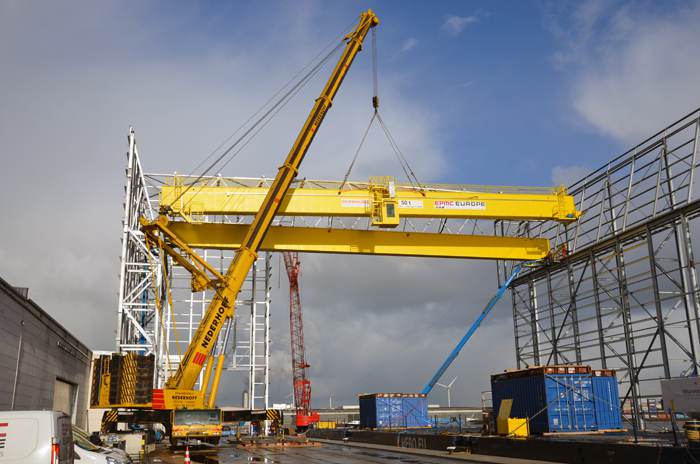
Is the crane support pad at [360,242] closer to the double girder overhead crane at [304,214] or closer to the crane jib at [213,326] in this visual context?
the double girder overhead crane at [304,214]

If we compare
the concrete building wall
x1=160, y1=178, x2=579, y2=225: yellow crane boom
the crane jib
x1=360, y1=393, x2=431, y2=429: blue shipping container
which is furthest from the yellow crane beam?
x1=360, y1=393, x2=431, y2=429: blue shipping container

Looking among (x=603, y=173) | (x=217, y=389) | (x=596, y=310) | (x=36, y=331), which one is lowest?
(x=217, y=389)

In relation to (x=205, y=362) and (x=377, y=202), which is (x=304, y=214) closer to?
(x=377, y=202)

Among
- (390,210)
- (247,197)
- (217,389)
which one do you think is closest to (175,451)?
(217,389)

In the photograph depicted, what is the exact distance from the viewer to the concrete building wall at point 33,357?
18.0m

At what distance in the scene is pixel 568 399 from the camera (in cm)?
2914

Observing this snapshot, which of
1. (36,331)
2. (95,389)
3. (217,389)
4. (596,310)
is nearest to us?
(36,331)

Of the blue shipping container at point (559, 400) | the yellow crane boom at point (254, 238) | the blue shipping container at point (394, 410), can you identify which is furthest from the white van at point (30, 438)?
the blue shipping container at point (394, 410)

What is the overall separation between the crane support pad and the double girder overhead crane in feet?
0.19

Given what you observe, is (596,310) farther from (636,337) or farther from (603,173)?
(603,173)

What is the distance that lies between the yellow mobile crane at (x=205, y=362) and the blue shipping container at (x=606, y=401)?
1811 cm

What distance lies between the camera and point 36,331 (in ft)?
71.3

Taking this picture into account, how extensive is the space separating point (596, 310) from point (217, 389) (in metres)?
23.0

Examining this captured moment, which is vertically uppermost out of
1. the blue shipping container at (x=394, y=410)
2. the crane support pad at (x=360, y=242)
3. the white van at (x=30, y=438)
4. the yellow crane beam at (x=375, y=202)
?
the yellow crane beam at (x=375, y=202)
